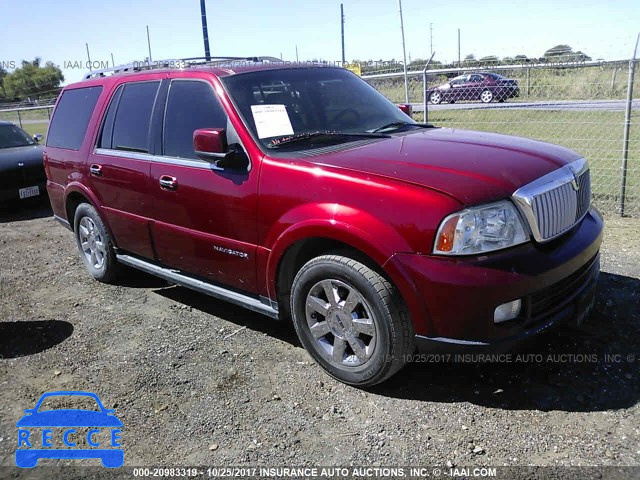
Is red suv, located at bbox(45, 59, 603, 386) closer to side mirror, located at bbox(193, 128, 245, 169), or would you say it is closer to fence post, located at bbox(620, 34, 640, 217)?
side mirror, located at bbox(193, 128, 245, 169)

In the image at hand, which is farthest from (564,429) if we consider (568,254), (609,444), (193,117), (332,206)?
(193,117)

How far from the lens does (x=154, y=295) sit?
Answer: 5102 millimetres

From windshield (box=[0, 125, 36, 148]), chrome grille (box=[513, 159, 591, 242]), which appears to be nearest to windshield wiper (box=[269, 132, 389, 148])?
chrome grille (box=[513, 159, 591, 242])

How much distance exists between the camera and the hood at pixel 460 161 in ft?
9.35

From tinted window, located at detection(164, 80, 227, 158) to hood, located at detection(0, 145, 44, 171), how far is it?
5746 millimetres

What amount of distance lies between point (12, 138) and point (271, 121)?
791 cm

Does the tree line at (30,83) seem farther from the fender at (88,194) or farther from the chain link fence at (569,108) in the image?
the fender at (88,194)

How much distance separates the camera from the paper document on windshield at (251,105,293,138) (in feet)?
11.9

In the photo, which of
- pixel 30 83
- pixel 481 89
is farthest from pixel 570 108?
pixel 30 83

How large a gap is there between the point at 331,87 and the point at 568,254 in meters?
2.17

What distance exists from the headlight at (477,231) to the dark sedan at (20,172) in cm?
800

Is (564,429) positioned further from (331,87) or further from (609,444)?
(331,87)

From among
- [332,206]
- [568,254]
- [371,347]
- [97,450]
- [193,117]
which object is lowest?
[97,450]

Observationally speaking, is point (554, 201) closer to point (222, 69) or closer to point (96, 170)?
point (222, 69)
